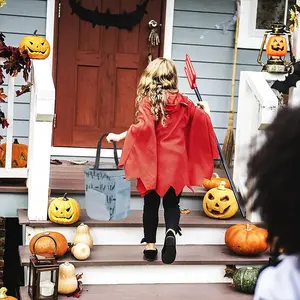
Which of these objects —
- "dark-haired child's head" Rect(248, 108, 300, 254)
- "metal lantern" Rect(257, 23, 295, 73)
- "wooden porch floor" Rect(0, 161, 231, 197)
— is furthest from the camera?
"metal lantern" Rect(257, 23, 295, 73)

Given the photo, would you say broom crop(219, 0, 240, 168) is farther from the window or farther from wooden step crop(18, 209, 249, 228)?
wooden step crop(18, 209, 249, 228)

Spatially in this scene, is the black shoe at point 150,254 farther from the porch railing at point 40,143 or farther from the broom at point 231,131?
the broom at point 231,131

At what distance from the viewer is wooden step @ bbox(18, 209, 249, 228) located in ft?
16.2

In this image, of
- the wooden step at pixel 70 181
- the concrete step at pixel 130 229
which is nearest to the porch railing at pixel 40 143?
the concrete step at pixel 130 229

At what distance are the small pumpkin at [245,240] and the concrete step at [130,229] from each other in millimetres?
239

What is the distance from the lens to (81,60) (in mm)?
7105

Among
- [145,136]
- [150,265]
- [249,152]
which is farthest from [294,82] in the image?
[249,152]

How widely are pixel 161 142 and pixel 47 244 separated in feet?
3.33

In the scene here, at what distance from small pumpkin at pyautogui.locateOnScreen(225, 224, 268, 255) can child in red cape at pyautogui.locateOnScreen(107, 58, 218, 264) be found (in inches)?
20.1

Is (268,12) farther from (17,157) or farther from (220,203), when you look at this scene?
(17,157)

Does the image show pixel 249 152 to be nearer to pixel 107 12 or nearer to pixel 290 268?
pixel 290 268

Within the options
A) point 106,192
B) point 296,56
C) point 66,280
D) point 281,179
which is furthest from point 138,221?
point 281,179

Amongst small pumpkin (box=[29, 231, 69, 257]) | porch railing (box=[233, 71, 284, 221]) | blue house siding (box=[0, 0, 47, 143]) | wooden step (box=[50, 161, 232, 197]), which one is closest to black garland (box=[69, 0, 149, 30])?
blue house siding (box=[0, 0, 47, 143])

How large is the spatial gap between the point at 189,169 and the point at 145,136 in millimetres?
472
